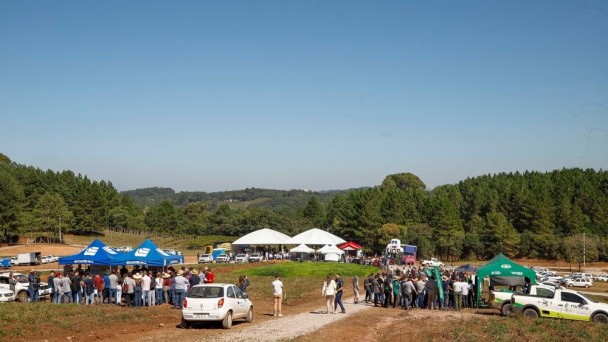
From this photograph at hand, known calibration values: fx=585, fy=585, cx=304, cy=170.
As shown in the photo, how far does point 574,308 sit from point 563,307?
0.42 m

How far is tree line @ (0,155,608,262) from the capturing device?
340 ft

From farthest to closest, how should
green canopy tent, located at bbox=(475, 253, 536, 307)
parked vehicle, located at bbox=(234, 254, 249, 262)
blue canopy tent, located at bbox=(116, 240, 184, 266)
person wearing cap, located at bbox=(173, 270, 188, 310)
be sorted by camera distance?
parked vehicle, located at bbox=(234, 254, 249, 262)
blue canopy tent, located at bbox=(116, 240, 184, 266)
green canopy tent, located at bbox=(475, 253, 536, 307)
person wearing cap, located at bbox=(173, 270, 188, 310)

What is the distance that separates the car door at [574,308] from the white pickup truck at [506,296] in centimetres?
76

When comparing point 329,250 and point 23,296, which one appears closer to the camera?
point 23,296

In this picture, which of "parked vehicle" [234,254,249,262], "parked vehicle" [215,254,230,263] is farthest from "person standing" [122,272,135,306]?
"parked vehicle" [215,254,230,263]

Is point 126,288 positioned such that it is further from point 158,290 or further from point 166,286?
point 166,286

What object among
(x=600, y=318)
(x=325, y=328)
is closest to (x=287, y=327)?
(x=325, y=328)

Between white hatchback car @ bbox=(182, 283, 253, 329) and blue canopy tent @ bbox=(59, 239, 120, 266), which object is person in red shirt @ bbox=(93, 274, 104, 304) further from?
white hatchback car @ bbox=(182, 283, 253, 329)

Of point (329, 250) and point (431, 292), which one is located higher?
point (431, 292)

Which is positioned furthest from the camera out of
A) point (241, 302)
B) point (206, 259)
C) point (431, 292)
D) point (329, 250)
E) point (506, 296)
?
point (206, 259)

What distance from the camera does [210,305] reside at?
798 inches

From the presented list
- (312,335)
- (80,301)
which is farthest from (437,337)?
(80,301)

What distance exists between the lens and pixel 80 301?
28188mm

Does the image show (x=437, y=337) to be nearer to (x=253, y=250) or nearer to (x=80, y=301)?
(x=80, y=301)
